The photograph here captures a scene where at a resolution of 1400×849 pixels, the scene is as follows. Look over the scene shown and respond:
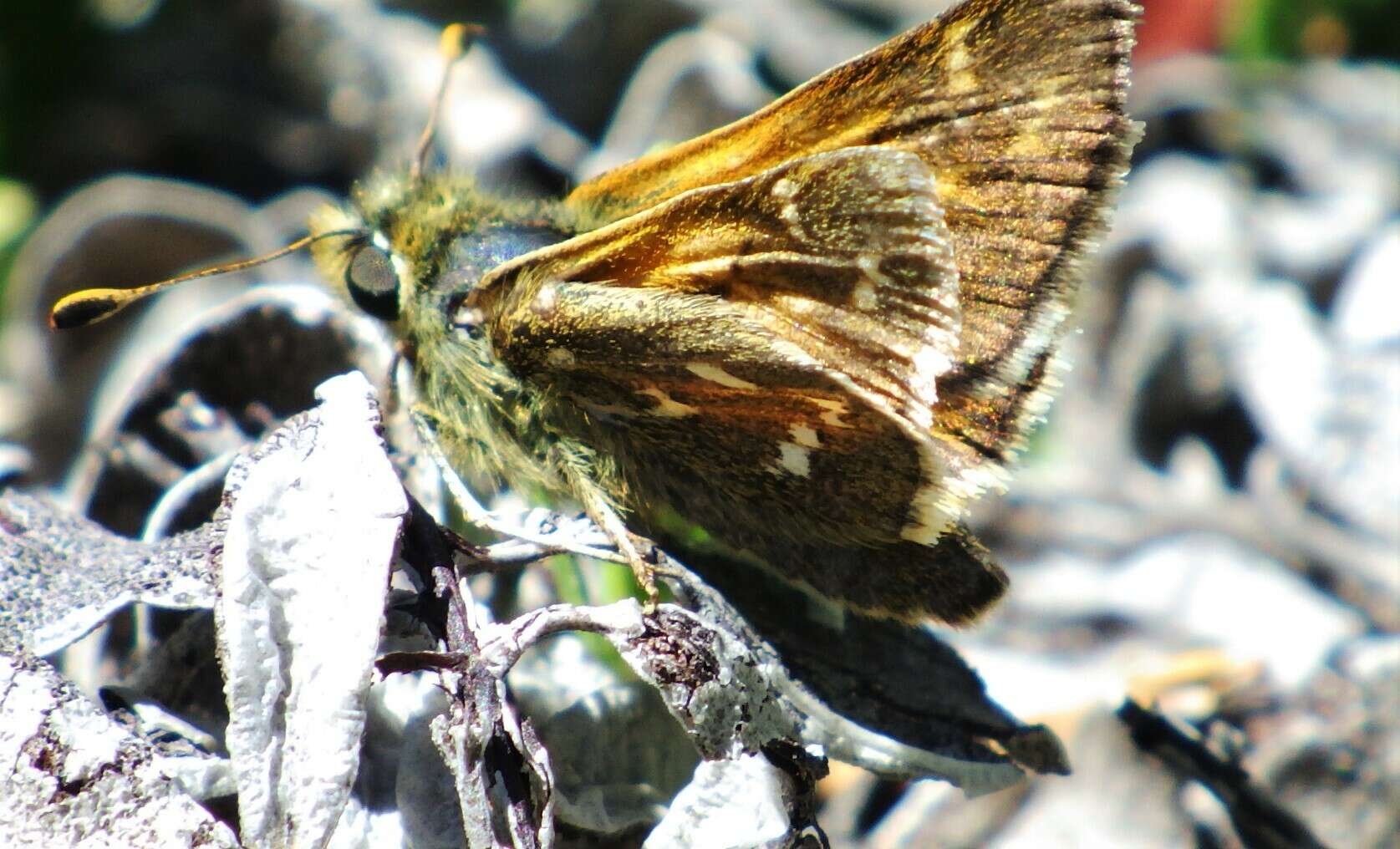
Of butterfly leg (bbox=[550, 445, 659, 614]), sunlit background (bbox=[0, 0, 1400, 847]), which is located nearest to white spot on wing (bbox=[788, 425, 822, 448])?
butterfly leg (bbox=[550, 445, 659, 614])

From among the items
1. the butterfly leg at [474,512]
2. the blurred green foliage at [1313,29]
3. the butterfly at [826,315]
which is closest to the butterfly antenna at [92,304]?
the butterfly at [826,315]

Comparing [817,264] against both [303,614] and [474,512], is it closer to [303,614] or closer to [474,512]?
[474,512]

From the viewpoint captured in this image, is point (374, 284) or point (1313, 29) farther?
point (1313, 29)

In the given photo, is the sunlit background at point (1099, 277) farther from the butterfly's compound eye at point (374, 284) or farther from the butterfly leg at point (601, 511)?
the butterfly leg at point (601, 511)

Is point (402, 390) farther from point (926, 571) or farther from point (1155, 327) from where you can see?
point (1155, 327)

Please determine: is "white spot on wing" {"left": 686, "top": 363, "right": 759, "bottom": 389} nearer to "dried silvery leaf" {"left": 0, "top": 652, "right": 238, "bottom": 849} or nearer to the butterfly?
the butterfly

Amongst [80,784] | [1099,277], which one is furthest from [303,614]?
[1099,277]
